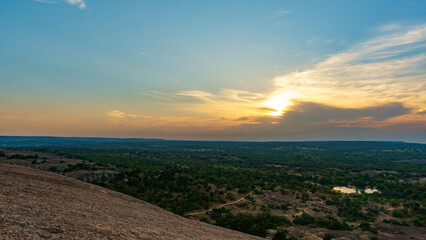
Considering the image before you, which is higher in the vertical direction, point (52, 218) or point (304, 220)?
point (52, 218)

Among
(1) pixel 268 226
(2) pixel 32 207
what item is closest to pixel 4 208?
(2) pixel 32 207

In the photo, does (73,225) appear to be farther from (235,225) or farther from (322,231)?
(322,231)

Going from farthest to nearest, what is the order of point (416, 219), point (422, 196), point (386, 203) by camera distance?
point (422, 196) < point (386, 203) < point (416, 219)

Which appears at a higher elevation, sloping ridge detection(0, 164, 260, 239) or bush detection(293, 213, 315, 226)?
sloping ridge detection(0, 164, 260, 239)

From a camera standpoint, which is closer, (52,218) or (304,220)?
(52,218)

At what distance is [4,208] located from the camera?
10.6 metres

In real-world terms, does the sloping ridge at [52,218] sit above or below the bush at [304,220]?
above

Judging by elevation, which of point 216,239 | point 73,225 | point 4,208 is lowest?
point 216,239

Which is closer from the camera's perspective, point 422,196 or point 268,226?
point 268,226

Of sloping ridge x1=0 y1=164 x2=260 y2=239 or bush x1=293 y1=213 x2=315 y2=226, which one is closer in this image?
sloping ridge x1=0 y1=164 x2=260 y2=239

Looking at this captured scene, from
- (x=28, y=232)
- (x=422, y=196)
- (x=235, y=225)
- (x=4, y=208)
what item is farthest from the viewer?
(x=422, y=196)

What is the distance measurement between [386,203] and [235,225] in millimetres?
55957

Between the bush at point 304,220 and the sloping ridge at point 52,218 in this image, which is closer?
the sloping ridge at point 52,218

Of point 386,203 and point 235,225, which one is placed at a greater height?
point 235,225
